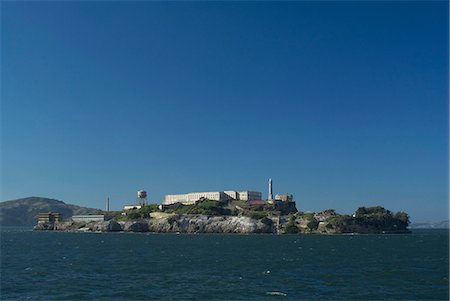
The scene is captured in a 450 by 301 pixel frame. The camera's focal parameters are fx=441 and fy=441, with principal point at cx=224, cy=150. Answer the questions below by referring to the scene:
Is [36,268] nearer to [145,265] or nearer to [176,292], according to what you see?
[145,265]

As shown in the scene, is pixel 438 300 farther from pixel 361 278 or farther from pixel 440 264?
pixel 440 264

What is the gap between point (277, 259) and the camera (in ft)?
283

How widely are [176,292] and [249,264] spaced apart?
94.3ft

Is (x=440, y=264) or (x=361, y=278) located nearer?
(x=361, y=278)

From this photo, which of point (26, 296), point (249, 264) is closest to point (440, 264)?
point (249, 264)

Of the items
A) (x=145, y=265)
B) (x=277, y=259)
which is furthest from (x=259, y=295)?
(x=277, y=259)

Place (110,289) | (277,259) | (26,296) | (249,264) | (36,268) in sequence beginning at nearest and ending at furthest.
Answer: (26,296), (110,289), (36,268), (249,264), (277,259)

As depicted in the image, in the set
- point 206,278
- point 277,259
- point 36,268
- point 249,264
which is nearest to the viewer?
point 206,278

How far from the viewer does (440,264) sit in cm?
8038

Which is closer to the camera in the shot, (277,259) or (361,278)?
(361,278)

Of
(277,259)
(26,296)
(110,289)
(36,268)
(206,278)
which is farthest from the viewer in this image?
(277,259)

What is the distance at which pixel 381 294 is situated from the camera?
50.3 meters

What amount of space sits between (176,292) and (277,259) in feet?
129

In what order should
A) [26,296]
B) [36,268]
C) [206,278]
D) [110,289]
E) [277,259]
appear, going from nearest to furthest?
[26,296] < [110,289] < [206,278] < [36,268] < [277,259]
